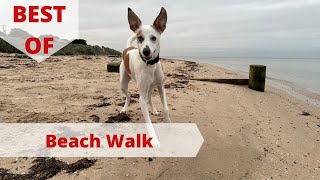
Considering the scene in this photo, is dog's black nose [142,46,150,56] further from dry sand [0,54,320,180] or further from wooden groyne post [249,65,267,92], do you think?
wooden groyne post [249,65,267,92]

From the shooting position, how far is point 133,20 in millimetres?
4520

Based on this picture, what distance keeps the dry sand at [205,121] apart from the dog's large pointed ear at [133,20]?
6.07ft

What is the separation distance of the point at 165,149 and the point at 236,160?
1.00 meters

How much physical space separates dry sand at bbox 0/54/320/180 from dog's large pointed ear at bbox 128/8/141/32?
1849 mm

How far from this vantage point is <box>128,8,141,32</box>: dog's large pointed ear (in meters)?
4.50

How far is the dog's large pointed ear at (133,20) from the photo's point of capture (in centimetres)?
450

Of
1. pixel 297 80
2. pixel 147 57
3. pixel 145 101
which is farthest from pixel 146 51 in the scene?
pixel 297 80

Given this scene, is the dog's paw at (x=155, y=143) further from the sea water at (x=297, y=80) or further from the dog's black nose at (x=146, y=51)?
the sea water at (x=297, y=80)

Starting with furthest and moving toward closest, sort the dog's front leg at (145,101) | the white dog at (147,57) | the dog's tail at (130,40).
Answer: the dog's tail at (130,40), the dog's front leg at (145,101), the white dog at (147,57)

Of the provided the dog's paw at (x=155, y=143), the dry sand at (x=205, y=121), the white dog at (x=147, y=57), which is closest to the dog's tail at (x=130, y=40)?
the white dog at (x=147, y=57)

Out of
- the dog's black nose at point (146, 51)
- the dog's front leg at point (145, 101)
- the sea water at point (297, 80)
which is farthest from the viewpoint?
the sea water at point (297, 80)

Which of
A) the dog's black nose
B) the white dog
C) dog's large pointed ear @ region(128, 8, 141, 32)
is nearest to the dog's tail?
the white dog

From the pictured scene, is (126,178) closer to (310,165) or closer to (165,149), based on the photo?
(165,149)

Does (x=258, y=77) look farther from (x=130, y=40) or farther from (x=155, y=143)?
(x=155, y=143)
